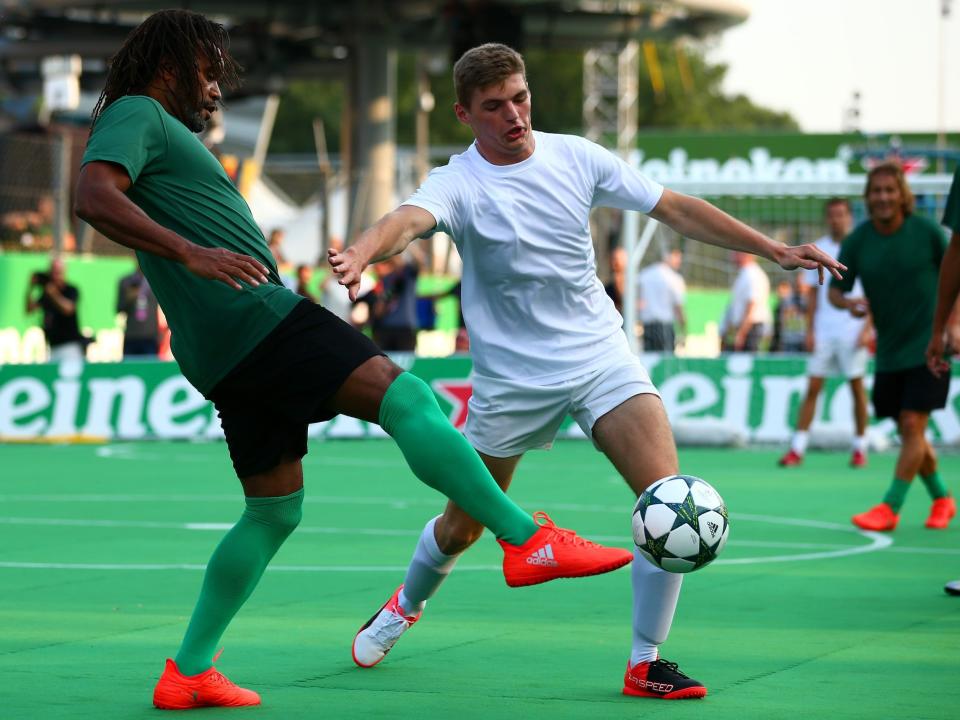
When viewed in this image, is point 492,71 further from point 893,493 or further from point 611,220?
point 611,220

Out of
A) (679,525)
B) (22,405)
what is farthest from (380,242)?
(22,405)

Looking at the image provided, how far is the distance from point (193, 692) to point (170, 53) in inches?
78.6

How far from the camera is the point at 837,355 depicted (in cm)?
1583

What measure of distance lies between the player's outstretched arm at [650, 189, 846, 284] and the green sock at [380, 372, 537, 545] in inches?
52.8

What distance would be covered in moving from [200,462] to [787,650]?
10.7 metres

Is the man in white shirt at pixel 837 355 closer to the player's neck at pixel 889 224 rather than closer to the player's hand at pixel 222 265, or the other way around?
the player's neck at pixel 889 224

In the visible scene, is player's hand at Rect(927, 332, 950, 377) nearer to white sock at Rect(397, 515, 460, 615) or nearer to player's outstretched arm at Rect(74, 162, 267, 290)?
white sock at Rect(397, 515, 460, 615)

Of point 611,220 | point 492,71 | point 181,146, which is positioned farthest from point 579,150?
point 611,220

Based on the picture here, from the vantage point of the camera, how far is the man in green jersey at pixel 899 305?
1084 cm

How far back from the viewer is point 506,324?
612 cm

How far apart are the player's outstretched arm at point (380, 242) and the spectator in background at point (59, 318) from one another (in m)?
15.1

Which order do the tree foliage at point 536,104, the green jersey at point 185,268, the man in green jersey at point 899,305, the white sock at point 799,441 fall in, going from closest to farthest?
the green jersey at point 185,268 → the man in green jersey at point 899,305 → the white sock at point 799,441 → the tree foliage at point 536,104

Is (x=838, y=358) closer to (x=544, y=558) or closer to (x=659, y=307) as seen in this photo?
(x=659, y=307)

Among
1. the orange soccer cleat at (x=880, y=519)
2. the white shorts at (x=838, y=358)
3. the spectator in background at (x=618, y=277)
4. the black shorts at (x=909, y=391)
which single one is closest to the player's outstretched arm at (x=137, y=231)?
A: the black shorts at (x=909, y=391)
